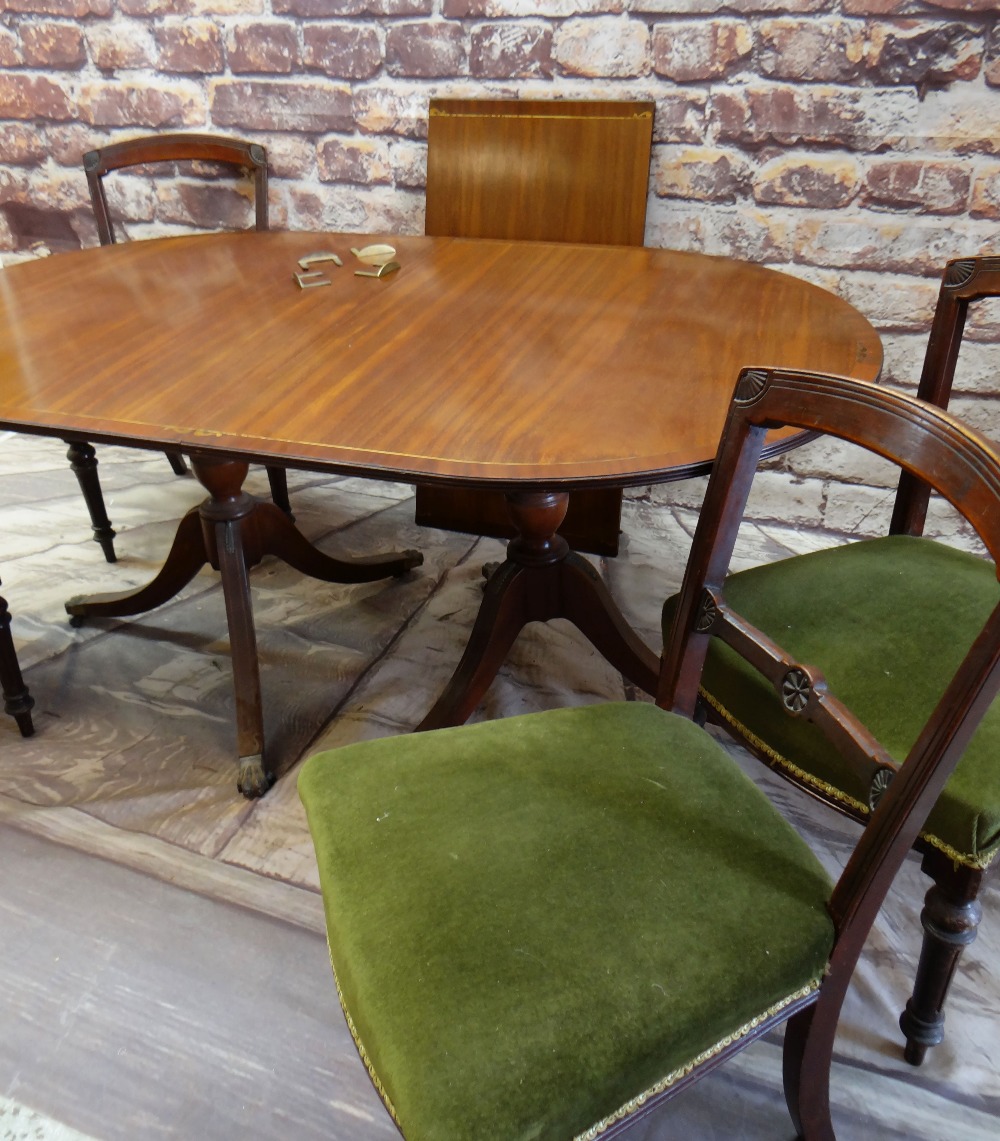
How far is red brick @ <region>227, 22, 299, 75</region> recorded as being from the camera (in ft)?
6.89

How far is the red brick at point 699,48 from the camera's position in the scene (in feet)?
5.98

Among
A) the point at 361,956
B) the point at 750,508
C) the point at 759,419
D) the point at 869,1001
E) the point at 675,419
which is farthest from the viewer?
the point at 750,508

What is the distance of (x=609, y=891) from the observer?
2.60 ft

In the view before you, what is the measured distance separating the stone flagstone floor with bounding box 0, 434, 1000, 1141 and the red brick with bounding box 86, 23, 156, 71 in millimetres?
1181

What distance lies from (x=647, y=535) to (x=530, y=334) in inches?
41.5

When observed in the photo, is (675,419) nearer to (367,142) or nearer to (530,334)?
(530,334)

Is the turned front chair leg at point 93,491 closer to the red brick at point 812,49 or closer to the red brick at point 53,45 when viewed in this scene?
the red brick at point 53,45

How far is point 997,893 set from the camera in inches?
53.6

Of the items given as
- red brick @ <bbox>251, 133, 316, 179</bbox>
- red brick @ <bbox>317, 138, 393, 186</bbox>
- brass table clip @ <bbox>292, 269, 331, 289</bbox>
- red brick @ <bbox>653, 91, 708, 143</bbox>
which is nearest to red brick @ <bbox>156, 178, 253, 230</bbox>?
red brick @ <bbox>251, 133, 316, 179</bbox>

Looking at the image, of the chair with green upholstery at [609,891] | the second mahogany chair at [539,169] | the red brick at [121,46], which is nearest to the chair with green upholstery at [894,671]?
the chair with green upholstery at [609,891]

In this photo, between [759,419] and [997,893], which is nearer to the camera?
[759,419]

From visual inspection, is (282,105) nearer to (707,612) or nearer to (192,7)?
(192,7)

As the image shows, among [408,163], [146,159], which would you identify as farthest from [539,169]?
[146,159]

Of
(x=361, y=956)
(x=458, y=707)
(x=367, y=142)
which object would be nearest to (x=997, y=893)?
(x=458, y=707)
